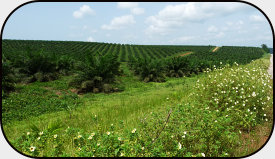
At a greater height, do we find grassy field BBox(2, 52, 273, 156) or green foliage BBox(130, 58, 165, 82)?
grassy field BBox(2, 52, 273, 156)

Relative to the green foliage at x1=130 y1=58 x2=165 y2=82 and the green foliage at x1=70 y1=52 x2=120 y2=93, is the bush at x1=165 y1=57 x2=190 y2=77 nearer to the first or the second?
the green foliage at x1=130 y1=58 x2=165 y2=82

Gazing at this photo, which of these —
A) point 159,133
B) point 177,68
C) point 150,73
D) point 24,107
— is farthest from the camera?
point 177,68

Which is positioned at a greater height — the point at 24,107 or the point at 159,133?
the point at 159,133

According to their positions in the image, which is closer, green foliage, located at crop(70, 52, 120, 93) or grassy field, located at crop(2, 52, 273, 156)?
grassy field, located at crop(2, 52, 273, 156)

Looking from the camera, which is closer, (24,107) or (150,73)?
(24,107)

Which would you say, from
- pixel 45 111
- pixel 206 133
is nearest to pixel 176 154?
pixel 206 133

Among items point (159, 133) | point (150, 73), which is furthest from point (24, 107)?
point (150, 73)

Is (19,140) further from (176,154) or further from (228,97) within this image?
(228,97)

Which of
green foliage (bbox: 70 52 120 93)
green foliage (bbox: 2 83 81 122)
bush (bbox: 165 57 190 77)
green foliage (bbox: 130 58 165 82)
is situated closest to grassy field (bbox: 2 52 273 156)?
green foliage (bbox: 2 83 81 122)

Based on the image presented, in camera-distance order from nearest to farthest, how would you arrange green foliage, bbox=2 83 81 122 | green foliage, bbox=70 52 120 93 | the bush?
green foliage, bbox=2 83 81 122, green foliage, bbox=70 52 120 93, the bush

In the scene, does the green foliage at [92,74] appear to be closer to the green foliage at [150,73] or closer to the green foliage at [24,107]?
the green foliage at [24,107]

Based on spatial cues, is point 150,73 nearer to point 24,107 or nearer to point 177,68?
point 177,68

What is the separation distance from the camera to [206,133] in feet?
8.75

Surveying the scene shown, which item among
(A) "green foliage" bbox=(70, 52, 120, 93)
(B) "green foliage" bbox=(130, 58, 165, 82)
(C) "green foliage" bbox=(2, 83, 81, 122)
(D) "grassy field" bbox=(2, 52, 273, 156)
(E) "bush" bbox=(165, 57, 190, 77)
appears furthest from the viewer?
(E) "bush" bbox=(165, 57, 190, 77)
